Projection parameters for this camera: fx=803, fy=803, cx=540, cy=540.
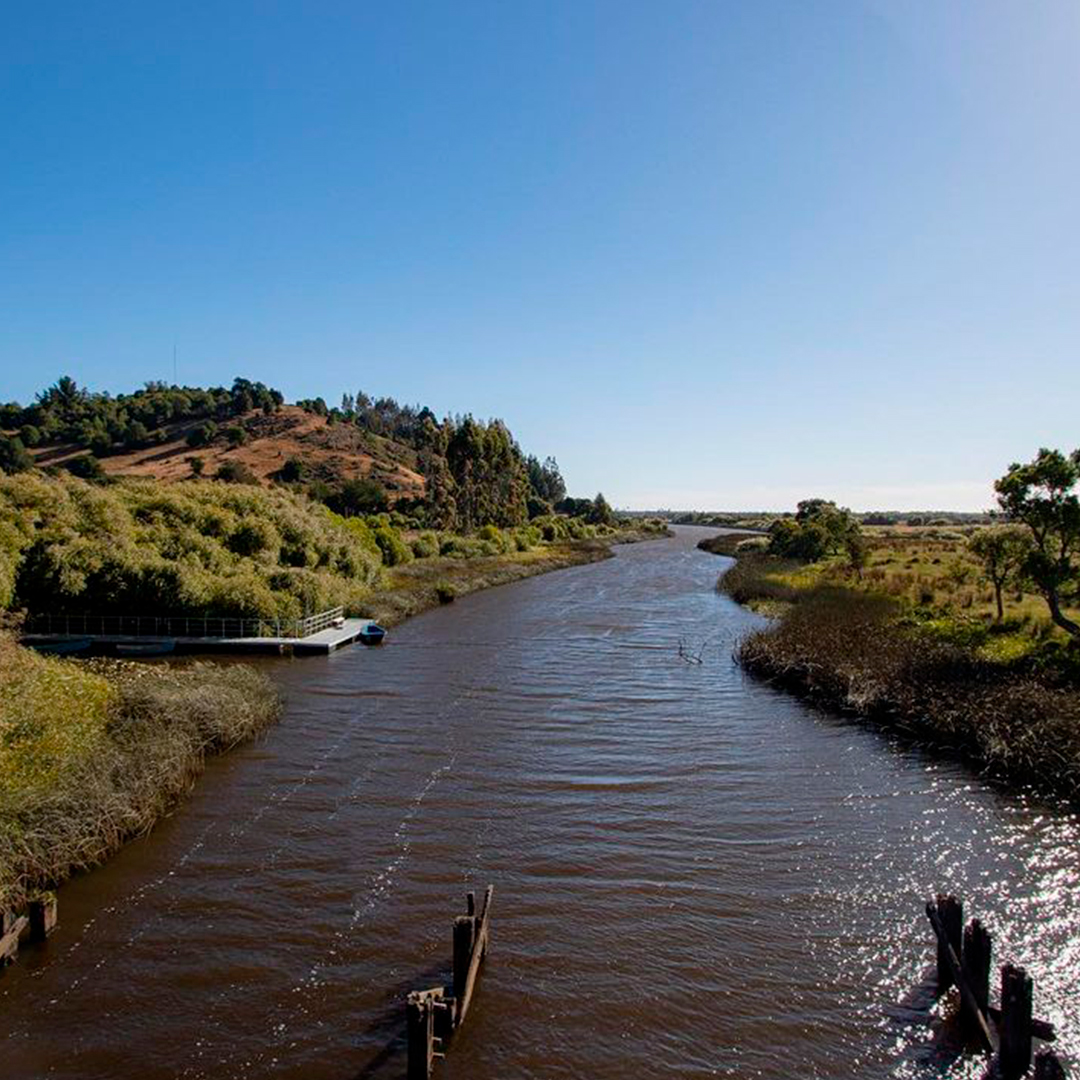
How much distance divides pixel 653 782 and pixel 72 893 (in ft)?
41.2

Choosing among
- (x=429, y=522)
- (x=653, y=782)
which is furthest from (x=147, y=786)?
(x=429, y=522)

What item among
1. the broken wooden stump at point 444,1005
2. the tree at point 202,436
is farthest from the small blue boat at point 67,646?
the tree at point 202,436

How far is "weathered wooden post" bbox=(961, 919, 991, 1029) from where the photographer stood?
10.2 m

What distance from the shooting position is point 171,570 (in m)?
38.1

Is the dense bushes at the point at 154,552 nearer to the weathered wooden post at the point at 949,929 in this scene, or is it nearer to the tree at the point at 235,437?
the weathered wooden post at the point at 949,929

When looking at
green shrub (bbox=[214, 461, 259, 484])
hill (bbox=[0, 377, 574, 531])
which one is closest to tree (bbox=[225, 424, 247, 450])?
hill (bbox=[0, 377, 574, 531])

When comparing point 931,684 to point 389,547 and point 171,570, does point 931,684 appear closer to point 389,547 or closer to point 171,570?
point 171,570

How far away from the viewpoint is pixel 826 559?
66.2m

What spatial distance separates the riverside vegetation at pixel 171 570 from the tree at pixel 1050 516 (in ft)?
81.4

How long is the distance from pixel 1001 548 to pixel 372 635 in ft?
91.3

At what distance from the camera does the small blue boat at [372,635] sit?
39.9m

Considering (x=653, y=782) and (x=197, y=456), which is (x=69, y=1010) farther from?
(x=197, y=456)

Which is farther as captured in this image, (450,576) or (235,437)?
(235,437)

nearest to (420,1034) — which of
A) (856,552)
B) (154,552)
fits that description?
(154,552)
